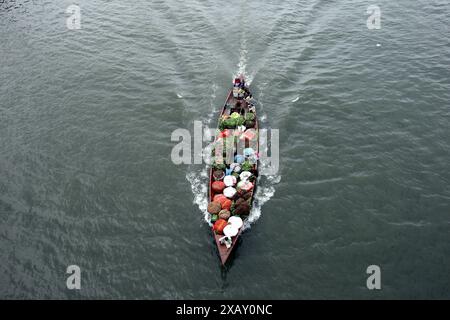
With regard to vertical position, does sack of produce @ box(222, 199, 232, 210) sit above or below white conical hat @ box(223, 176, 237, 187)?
below

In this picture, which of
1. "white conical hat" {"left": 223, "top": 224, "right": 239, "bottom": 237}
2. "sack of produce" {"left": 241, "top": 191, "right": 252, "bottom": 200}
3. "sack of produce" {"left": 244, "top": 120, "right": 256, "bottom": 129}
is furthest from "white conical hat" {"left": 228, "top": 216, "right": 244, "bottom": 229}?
"sack of produce" {"left": 244, "top": 120, "right": 256, "bottom": 129}

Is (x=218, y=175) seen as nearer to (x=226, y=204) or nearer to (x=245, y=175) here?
(x=245, y=175)

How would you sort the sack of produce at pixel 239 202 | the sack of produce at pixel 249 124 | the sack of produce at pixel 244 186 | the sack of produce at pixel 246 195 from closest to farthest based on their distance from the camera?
the sack of produce at pixel 239 202
the sack of produce at pixel 246 195
the sack of produce at pixel 244 186
the sack of produce at pixel 249 124

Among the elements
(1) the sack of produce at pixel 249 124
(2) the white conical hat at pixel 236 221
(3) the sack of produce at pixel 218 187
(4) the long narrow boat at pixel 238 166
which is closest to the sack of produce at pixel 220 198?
(4) the long narrow boat at pixel 238 166

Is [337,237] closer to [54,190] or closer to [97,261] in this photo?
[97,261]

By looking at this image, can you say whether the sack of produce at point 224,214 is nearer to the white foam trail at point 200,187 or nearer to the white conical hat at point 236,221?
the white conical hat at point 236,221

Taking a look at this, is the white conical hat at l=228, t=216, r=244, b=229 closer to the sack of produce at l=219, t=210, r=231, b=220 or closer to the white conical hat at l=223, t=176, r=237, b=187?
the sack of produce at l=219, t=210, r=231, b=220
